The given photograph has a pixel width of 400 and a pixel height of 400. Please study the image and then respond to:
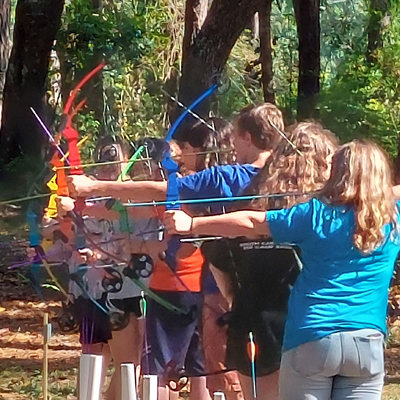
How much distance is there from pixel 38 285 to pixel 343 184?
9.68ft

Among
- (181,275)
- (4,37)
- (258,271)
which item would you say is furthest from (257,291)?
(4,37)

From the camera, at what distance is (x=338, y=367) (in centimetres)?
296

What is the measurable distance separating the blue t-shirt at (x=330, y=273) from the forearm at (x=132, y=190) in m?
0.74

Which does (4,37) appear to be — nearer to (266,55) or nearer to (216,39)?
(266,55)

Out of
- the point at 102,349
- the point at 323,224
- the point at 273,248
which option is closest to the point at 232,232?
the point at 323,224

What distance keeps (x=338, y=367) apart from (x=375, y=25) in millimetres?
9570

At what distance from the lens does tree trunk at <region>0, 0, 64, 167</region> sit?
9617 millimetres

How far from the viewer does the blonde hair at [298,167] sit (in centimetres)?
326

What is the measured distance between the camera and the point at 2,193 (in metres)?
10.3

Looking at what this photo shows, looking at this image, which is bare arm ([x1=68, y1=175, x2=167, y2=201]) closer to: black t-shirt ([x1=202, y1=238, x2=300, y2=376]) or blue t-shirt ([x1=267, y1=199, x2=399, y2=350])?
black t-shirt ([x1=202, y1=238, x2=300, y2=376])

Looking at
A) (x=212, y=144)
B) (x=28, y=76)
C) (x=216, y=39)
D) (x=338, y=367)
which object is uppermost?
(x=216, y=39)

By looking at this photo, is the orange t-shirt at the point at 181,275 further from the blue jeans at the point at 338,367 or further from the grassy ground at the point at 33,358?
the grassy ground at the point at 33,358

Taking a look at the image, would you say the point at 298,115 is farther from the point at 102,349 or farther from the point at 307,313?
the point at 307,313

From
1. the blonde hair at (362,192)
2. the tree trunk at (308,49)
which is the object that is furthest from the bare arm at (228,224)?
the tree trunk at (308,49)
